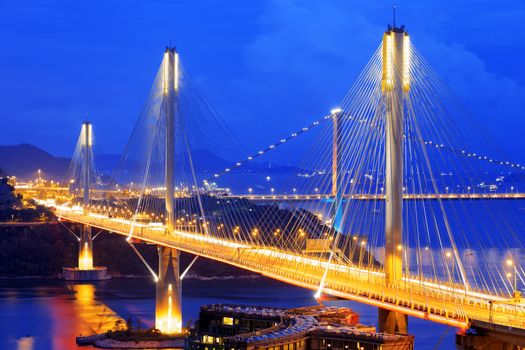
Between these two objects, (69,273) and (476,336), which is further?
(69,273)

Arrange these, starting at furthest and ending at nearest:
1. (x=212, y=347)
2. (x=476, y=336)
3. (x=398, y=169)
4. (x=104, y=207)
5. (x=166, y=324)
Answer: (x=104, y=207) < (x=166, y=324) < (x=212, y=347) < (x=398, y=169) < (x=476, y=336)

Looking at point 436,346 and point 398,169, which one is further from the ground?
point 398,169

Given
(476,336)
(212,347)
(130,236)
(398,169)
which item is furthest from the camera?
(130,236)

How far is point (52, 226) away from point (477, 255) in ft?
69.7

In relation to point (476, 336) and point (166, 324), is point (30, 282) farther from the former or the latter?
point (476, 336)

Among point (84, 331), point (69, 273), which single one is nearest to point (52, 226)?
point (69, 273)

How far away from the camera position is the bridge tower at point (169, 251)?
74.9 ft

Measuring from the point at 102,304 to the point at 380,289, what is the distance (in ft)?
55.8

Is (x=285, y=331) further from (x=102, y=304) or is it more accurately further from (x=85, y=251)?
(x=85, y=251)

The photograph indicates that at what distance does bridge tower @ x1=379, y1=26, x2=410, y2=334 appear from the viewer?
14.8 meters

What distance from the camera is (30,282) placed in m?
39.7

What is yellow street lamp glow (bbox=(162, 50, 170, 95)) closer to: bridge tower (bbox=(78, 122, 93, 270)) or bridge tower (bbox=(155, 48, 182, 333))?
bridge tower (bbox=(155, 48, 182, 333))

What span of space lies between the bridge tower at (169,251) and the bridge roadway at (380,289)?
700 mm

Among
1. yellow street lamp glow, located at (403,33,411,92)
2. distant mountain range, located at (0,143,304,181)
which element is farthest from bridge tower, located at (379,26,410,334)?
distant mountain range, located at (0,143,304,181)
